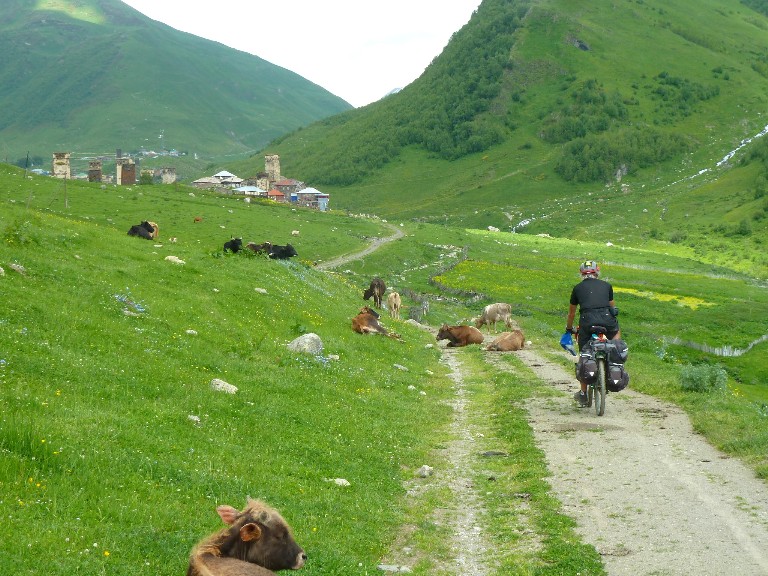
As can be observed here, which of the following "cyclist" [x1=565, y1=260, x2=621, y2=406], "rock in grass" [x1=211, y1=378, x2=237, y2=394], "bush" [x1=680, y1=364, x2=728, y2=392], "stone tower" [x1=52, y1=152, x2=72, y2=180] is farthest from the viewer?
"stone tower" [x1=52, y1=152, x2=72, y2=180]

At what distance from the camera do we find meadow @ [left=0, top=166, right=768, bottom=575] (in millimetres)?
9289

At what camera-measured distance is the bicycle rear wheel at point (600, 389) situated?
17.7 metres

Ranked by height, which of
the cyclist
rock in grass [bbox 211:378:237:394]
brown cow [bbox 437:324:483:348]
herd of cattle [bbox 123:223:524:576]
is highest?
the cyclist

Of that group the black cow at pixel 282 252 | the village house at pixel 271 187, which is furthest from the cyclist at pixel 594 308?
the village house at pixel 271 187

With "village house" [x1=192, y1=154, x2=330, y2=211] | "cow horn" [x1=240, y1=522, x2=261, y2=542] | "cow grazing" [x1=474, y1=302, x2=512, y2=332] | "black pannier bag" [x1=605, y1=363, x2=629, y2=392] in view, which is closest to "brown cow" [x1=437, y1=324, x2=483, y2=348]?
"cow grazing" [x1=474, y1=302, x2=512, y2=332]

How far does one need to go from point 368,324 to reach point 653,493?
1893 centimetres

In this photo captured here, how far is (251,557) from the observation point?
7.52 meters

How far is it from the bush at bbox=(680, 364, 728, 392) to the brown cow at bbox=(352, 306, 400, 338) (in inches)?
488

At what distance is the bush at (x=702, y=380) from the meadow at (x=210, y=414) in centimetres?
58

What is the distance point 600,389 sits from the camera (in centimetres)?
1789

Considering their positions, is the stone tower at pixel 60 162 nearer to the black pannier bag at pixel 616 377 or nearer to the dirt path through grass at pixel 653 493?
the black pannier bag at pixel 616 377

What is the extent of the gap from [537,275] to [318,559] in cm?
6762

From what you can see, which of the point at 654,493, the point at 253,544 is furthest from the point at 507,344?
the point at 253,544

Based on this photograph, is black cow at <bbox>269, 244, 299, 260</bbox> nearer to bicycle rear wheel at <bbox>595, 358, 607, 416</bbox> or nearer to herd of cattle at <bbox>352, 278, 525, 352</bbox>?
herd of cattle at <bbox>352, 278, 525, 352</bbox>
